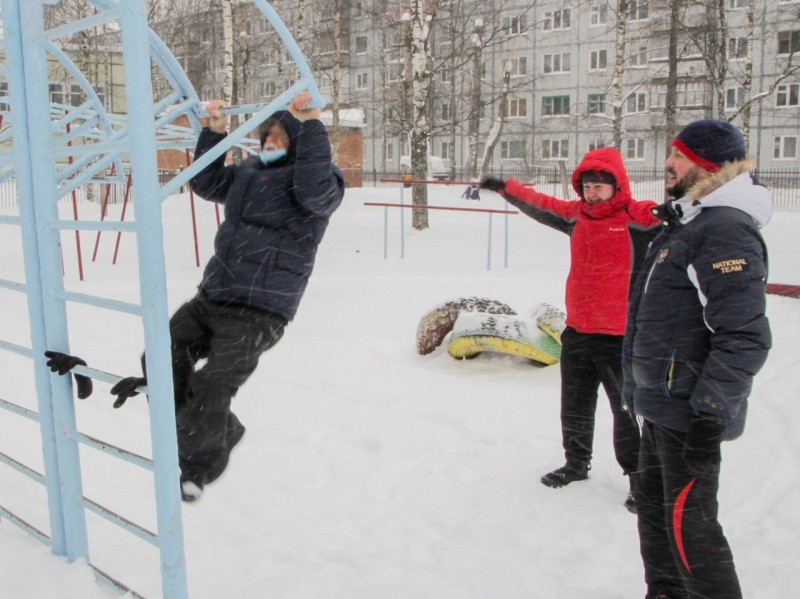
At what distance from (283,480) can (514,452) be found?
132 centimetres

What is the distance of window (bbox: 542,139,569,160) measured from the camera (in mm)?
36656

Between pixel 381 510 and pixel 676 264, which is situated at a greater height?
pixel 676 264

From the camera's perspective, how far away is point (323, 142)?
2867mm

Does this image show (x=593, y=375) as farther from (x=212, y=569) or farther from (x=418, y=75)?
(x=418, y=75)

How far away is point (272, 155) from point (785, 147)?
3479 cm

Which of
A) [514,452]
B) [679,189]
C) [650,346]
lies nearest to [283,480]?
[514,452]

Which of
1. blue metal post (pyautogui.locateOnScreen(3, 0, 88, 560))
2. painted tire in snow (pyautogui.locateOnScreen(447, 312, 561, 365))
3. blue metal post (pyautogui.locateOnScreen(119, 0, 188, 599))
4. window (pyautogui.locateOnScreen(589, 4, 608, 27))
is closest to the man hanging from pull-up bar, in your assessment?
blue metal post (pyautogui.locateOnScreen(3, 0, 88, 560))

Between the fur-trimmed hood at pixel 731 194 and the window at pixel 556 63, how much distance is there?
36237 millimetres

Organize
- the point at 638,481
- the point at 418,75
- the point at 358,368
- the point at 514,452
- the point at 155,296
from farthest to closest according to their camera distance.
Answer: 1. the point at 418,75
2. the point at 358,368
3. the point at 514,452
4. the point at 638,481
5. the point at 155,296

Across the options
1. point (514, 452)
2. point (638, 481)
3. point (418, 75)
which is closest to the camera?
point (638, 481)

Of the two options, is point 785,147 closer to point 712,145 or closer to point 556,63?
point 556,63

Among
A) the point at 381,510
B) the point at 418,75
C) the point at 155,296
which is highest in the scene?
the point at 418,75

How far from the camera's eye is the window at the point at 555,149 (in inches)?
1443

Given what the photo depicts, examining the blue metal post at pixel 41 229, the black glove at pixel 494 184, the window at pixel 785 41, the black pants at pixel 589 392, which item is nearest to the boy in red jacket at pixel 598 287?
the black pants at pixel 589 392
